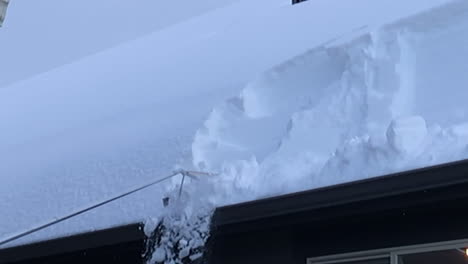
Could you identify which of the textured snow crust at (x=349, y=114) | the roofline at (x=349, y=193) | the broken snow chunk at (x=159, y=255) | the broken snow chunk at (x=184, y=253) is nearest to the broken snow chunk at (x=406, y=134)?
the textured snow crust at (x=349, y=114)

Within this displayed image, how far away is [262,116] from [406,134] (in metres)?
2.28

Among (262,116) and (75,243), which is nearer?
(75,243)

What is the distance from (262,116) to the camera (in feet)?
26.5

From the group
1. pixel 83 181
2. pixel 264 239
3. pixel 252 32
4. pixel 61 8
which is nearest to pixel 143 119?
pixel 83 181

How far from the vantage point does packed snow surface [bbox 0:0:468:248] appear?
647 centimetres

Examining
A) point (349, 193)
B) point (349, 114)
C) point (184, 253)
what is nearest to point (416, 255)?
point (349, 193)

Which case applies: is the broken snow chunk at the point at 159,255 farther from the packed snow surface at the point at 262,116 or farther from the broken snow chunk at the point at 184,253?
the packed snow surface at the point at 262,116

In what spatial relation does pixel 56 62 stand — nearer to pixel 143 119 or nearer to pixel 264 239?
pixel 143 119

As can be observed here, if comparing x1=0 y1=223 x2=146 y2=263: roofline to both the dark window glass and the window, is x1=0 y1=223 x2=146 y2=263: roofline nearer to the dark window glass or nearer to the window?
the window

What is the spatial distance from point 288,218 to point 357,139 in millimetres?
890

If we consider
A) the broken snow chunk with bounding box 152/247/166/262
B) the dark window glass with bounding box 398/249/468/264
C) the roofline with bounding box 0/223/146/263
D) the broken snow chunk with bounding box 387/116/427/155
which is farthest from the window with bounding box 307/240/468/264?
the roofline with bounding box 0/223/146/263

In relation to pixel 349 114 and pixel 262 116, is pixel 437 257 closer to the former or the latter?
pixel 349 114

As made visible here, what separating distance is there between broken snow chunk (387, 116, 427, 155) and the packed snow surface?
10 mm

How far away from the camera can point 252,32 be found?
11.4 meters
